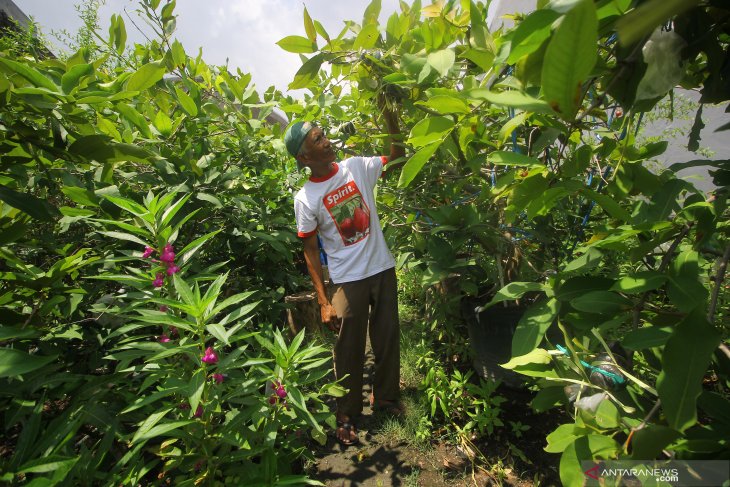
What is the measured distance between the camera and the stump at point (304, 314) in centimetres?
314

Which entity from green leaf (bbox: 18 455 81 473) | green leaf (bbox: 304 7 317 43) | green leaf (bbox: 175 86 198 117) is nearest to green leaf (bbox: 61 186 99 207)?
green leaf (bbox: 175 86 198 117)

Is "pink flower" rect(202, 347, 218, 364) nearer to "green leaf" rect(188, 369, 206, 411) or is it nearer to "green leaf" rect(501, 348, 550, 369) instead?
"green leaf" rect(188, 369, 206, 411)

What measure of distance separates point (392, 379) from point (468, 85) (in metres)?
1.91

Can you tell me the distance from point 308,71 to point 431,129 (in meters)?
0.68

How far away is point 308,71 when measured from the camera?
119 cm

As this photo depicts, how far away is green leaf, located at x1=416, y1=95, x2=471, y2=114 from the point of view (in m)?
0.69

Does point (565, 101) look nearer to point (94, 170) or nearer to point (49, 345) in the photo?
point (49, 345)

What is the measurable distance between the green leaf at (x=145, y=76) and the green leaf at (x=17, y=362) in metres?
0.81

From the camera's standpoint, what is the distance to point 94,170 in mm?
1631

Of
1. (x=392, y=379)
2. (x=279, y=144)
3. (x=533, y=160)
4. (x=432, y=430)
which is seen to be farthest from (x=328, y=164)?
(x=432, y=430)

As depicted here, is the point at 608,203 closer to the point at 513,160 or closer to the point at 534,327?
the point at 513,160

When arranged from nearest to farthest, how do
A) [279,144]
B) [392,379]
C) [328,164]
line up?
[279,144] < [328,164] < [392,379]

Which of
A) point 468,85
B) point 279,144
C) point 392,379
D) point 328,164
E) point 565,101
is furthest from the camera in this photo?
point 392,379

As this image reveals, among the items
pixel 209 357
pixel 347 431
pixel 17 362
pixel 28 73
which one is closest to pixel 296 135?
pixel 28 73
